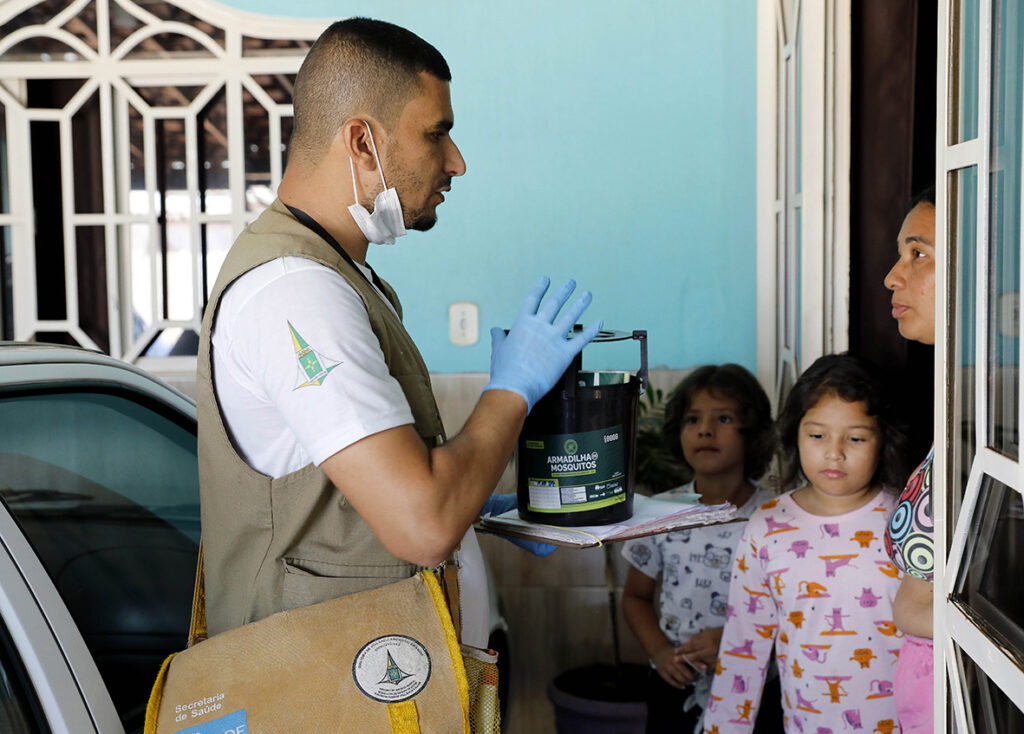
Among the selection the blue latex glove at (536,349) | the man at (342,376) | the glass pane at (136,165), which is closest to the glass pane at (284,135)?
the glass pane at (136,165)

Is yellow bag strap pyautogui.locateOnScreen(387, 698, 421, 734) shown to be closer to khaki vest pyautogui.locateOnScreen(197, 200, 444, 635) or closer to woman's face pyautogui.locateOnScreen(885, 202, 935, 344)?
khaki vest pyautogui.locateOnScreen(197, 200, 444, 635)

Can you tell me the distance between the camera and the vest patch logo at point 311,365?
3.67 ft

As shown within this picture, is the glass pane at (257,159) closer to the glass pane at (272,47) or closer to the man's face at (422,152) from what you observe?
the glass pane at (272,47)

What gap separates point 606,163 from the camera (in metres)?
3.13

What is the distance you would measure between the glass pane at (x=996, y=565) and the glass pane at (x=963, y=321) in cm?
8

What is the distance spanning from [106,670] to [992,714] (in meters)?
1.07

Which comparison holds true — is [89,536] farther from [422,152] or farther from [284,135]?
[284,135]

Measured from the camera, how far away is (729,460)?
2.31 metres

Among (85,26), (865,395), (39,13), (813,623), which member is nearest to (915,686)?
(813,623)

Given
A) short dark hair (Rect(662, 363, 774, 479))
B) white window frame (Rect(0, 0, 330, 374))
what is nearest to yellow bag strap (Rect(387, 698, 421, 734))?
short dark hair (Rect(662, 363, 774, 479))

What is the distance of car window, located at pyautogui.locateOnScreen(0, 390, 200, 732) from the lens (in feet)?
4.22

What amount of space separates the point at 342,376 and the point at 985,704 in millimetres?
793

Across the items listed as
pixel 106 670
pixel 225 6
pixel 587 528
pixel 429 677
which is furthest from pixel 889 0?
pixel 225 6

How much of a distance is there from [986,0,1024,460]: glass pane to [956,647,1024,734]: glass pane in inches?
9.7
